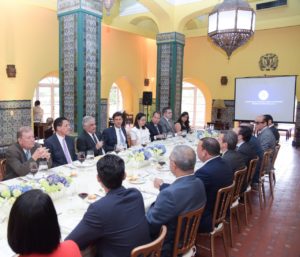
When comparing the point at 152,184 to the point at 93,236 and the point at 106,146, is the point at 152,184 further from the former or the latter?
the point at 106,146

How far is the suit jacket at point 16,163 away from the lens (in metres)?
3.11

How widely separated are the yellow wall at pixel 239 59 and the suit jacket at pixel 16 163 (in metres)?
9.02

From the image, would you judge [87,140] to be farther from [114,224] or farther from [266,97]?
[266,97]

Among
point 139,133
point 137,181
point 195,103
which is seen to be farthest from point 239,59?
point 137,181

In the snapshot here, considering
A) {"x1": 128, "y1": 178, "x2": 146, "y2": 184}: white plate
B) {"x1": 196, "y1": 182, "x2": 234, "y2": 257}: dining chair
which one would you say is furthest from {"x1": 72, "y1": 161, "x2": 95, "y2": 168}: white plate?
{"x1": 196, "y1": 182, "x2": 234, "y2": 257}: dining chair

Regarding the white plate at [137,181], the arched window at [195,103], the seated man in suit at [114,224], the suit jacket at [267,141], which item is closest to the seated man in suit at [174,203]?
the seated man in suit at [114,224]

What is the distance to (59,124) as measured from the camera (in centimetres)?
395

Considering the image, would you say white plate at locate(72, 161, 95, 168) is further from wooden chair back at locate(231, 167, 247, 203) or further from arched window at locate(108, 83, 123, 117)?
arched window at locate(108, 83, 123, 117)

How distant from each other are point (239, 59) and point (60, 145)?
8.53 m

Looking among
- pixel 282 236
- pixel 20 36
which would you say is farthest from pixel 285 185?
pixel 20 36

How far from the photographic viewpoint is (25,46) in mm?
8273

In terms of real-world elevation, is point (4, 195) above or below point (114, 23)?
below

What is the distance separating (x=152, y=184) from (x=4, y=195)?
1.37 metres

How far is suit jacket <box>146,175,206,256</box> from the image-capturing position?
2061mm
